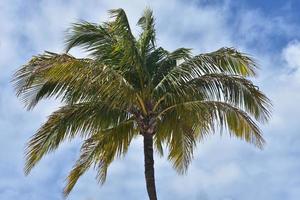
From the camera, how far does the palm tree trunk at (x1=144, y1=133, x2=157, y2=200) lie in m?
18.6

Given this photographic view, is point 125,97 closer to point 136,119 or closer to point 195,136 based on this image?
point 136,119

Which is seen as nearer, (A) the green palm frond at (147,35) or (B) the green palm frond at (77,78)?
(B) the green palm frond at (77,78)

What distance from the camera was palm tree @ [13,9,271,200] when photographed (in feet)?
61.0

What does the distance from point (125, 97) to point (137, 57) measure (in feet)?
5.95

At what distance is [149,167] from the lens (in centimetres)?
1877

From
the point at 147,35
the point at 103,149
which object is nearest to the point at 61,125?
the point at 103,149

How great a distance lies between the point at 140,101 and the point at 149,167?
6.30 ft

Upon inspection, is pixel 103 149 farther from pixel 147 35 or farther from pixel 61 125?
pixel 147 35

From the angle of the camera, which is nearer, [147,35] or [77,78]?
[77,78]

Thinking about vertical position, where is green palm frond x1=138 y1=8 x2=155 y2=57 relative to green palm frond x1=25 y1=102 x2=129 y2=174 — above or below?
above

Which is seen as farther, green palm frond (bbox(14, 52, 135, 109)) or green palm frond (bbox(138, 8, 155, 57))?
green palm frond (bbox(138, 8, 155, 57))

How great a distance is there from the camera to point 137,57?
19.2m

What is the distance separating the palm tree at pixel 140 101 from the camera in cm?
1858

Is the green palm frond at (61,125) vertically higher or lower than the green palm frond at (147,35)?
lower
